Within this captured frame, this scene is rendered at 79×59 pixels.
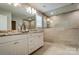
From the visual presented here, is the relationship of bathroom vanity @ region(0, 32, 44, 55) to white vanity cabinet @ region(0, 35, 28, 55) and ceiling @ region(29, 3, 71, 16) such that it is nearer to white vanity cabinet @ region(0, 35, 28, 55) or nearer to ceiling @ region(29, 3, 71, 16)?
white vanity cabinet @ region(0, 35, 28, 55)

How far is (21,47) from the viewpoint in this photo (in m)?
1.49

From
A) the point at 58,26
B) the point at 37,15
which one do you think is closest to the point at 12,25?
the point at 37,15

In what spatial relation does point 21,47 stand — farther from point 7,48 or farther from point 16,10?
point 16,10

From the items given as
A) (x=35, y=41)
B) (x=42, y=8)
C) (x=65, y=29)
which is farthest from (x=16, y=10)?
(x=65, y=29)

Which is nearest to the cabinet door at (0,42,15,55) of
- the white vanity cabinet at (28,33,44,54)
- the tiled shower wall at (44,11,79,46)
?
the white vanity cabinet at (28,33,44,54)

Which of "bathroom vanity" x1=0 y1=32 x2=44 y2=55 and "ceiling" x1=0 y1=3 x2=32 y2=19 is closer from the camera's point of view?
"bathroom vanity" x1=0 y1=32 x2=44 y2=55

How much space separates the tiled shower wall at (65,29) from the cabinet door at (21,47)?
0.50 meters

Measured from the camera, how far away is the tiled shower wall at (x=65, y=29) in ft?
5.12

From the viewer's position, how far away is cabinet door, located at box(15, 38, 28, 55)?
140cm

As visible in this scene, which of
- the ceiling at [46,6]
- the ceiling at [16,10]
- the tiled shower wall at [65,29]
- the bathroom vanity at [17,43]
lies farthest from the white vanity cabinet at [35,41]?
the ceiling at [46,6]

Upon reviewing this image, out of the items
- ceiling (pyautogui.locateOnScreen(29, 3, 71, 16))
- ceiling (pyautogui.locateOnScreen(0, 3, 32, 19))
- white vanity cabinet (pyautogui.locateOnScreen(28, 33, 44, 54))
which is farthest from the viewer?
white vanity cabinet (pyautogui.locateOnScreen(28, 33, 44, 54))

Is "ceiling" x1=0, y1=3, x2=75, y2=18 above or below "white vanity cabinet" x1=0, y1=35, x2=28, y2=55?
above

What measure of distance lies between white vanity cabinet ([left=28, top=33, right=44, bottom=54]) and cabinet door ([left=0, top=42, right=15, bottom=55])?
0.49 meters

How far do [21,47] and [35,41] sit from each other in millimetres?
538
